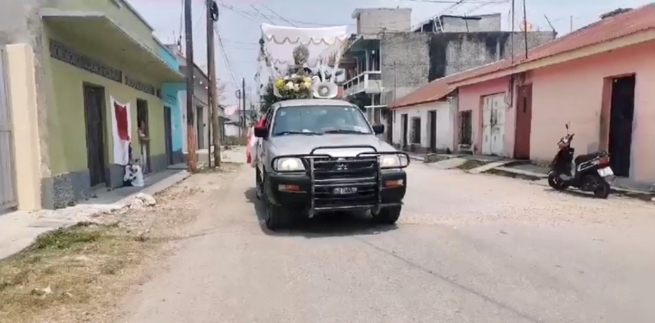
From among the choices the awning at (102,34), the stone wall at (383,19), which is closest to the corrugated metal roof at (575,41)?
the awning at (102,34)

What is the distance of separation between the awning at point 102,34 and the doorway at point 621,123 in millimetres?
10825

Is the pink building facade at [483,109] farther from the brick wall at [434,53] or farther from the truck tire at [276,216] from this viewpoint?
the brick wall at [434,53]

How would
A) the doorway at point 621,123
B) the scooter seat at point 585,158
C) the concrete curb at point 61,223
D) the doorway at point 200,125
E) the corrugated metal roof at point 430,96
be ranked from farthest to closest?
the doorway at point 200,125
the corrugated metal roof at point 430,96
the doorway at point 621,123
the scooter seat at point 585,158
the concrete curb at point 61,223

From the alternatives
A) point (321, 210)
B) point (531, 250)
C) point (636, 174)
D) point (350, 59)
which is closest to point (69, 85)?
point (321, 210)

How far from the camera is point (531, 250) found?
5590 millimetres

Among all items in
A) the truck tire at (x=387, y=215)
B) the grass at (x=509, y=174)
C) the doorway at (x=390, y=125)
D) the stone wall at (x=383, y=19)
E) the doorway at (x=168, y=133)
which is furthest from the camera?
the stone wall at (x=383, y=19)

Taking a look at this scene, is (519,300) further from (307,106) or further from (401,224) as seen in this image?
(307,106)

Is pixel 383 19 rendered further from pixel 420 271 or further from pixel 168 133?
pixel 420 271

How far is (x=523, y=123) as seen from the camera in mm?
16188

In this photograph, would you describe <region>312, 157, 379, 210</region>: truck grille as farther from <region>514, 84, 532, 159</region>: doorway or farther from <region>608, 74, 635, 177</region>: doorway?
<region>514, 84, 532, 159</region>: doorway

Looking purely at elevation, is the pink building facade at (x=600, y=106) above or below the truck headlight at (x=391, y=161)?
above

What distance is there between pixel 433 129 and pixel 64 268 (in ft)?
71.8

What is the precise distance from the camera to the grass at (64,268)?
400cm

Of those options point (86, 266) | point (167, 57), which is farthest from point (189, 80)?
point (86, 266)
